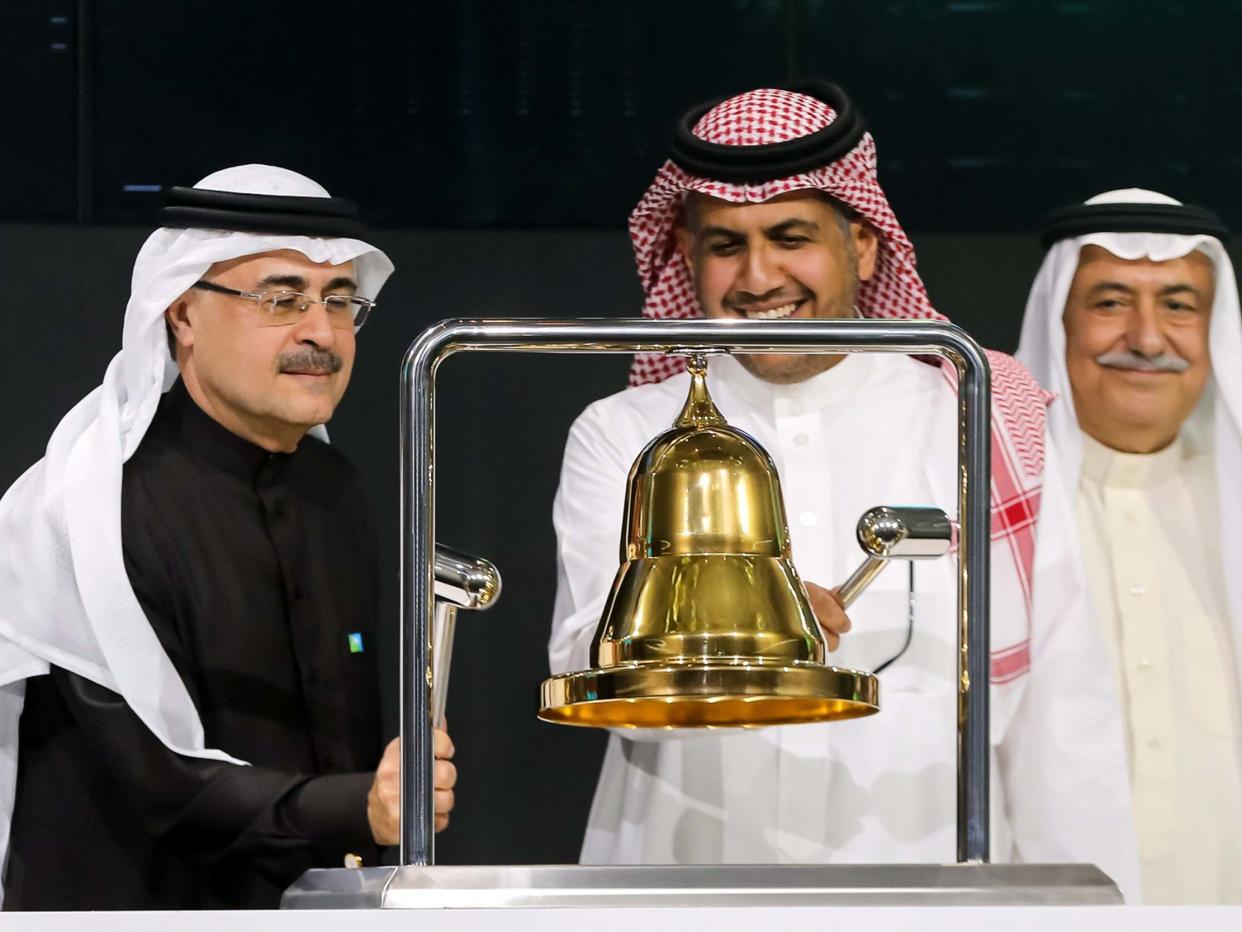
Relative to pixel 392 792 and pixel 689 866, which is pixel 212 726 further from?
pixel 689 866

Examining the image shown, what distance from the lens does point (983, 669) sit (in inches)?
80.8

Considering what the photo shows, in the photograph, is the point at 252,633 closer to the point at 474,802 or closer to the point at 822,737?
the point at 474,802

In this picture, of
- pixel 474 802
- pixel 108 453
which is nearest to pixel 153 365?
pixel 108 453

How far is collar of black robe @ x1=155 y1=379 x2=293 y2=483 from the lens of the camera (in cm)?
309

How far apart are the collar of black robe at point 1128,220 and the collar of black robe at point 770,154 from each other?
40 centimetres

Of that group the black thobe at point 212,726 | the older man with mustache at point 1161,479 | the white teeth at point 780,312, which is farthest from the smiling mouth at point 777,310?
the black thobe at point 212,726

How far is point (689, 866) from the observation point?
1864 mm

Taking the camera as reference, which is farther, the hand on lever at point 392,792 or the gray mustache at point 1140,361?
the gray mustache at point 1140,361

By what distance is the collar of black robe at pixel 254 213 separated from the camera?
317 centimetres

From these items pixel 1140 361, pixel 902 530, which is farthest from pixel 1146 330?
pixel 902 530

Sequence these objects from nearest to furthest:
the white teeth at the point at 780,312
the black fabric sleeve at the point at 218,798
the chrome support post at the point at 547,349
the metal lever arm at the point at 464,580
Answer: the chrome support post at the point at 547,349, the metal lever arm at the point at 464,580, the black fabric sleeve at the point at 218,798, the white teeth at the point at 780,312

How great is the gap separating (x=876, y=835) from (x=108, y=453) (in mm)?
1261

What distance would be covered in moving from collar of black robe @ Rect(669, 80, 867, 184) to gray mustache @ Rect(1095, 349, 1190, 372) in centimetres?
53

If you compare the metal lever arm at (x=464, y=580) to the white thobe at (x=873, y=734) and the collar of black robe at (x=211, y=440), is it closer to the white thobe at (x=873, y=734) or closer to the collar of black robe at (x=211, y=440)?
the white thobe at (x=873, y=734)
